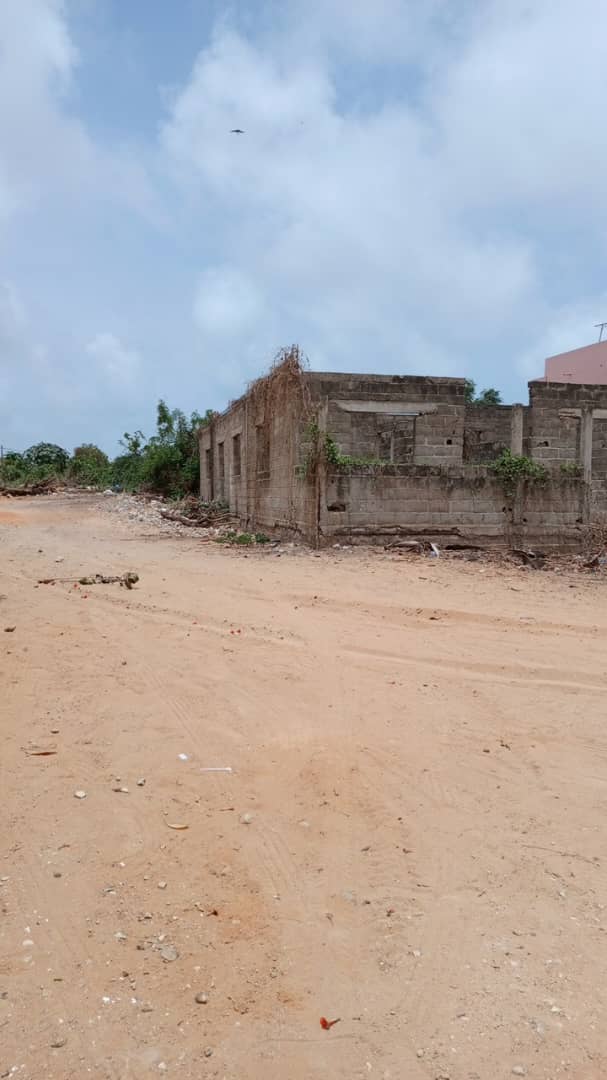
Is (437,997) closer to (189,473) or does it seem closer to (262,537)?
(262,537)

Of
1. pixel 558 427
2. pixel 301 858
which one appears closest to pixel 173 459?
pixel 558 427

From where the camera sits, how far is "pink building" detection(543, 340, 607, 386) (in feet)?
80.0

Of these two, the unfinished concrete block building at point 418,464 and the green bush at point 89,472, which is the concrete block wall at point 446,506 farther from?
the green bush at point 89,472

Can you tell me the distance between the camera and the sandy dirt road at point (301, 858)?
1880 mm

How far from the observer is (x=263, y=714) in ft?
13.4

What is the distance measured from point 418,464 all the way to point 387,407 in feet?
3.91

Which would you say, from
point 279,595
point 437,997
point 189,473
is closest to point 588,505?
point 279,595

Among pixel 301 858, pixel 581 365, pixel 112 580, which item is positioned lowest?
pixel 301 858

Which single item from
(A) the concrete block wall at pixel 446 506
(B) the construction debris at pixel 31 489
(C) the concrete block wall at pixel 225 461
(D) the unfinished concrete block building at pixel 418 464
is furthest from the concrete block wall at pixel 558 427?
(B) the construction debris at pixel 31 489

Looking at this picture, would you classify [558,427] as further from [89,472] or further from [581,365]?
[89,472]

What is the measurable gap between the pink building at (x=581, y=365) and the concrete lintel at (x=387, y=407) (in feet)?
40.0

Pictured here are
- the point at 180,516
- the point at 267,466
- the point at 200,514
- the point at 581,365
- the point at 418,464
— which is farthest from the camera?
the point at 581,365

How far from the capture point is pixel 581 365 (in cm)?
2553

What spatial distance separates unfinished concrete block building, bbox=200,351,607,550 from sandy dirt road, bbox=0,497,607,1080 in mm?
6256
